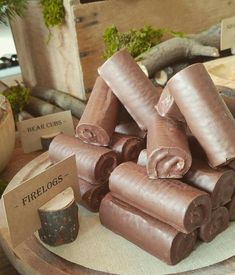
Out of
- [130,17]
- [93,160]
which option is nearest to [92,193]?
[93,160]

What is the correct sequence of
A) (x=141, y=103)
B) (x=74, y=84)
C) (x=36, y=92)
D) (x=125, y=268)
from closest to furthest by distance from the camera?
(x=125, y=268) < (x=141, y=103) < (x=74, y=84) < (x=36, y=92)

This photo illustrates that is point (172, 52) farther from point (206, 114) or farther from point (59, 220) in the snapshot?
point (59, 220)

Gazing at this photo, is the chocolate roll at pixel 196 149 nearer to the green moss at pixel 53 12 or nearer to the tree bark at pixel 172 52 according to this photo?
the tree bark at pixel 172 52

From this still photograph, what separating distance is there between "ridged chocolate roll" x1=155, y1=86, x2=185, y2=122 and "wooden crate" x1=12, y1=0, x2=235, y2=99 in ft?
2.21

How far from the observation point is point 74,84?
1569mm

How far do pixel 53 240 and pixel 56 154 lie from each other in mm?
231

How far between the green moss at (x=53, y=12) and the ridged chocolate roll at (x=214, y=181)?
34.2 inches

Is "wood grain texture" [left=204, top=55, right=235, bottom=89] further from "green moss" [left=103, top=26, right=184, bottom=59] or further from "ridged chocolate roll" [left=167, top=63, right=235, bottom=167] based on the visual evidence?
"ridged chocolate roll" [left=167, top=63, right=235, bottom=167]

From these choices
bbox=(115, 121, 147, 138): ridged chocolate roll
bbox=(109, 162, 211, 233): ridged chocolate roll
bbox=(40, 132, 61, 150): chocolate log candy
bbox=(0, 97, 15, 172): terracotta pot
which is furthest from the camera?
bbox=(40, 132, 61, 150): chocolate log candy

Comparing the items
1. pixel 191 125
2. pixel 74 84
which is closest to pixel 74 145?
pixel 191 125

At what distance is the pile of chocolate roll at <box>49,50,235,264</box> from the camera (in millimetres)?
749

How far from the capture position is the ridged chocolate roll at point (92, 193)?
35.8 inches

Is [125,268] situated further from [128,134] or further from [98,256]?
[128,134]

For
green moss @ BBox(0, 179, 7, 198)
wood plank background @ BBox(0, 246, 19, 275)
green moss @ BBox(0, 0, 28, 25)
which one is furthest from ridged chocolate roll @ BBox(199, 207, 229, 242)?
green moss @ BBox(0, 0, 28, 25)
